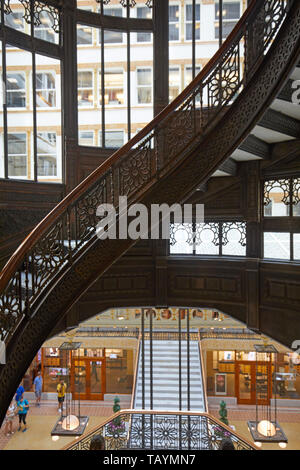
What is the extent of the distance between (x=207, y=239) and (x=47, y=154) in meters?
3.11

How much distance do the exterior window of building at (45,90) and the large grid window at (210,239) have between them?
2944mm

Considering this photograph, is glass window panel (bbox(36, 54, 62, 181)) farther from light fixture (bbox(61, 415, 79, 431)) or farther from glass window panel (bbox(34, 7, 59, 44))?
light fixture (bbox(61, 415, 79, 431))

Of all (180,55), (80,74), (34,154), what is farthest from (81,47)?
(34,154)

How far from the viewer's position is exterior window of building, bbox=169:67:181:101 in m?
→ 6.39

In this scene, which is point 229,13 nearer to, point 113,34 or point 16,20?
point 113,34

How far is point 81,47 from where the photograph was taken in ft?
20.6

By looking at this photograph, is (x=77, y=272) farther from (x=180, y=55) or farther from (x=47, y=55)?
(x=180, y=55)

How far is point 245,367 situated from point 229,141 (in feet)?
32.4

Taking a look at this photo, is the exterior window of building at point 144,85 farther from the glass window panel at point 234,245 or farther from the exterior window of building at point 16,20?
the glass window panel at point 234,245

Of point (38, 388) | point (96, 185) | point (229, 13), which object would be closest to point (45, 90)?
point (96, 185)

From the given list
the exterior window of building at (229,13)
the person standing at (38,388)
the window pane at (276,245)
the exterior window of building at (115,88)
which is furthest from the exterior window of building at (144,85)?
the person standing at (38,388)

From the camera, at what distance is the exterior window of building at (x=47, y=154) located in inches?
234

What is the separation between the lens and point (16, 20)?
560cm

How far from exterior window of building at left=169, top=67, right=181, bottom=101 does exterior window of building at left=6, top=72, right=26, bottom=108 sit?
2.45 meters
